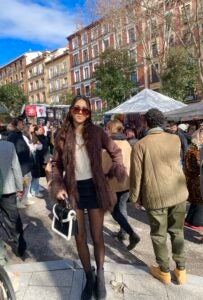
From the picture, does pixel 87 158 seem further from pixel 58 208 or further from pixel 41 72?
pixel 41 72

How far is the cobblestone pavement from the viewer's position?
4.02 meters

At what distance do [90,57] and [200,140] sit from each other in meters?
46.4

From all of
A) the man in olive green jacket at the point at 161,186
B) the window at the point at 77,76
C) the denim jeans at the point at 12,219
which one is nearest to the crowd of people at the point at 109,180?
the man in olive green jacket at the point at 161,186

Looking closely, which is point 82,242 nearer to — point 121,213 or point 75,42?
point 121,213

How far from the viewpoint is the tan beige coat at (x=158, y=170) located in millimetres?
3184

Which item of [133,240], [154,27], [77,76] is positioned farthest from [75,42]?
[133,240]

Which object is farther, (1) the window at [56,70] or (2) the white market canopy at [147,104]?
(1) the window at [56,70]

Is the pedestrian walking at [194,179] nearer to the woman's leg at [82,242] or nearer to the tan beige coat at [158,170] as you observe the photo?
the tan beige coat at [158,170]

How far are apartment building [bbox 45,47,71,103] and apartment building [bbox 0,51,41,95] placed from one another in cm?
869

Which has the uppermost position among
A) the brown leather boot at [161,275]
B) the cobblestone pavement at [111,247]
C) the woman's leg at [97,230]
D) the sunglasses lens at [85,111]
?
the sunglasses lens at [85,111]

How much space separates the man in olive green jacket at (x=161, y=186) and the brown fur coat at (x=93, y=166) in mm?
333

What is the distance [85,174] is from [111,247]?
1.84 m

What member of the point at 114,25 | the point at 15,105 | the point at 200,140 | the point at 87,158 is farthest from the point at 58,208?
the point at 15,105

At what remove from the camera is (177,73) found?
2130 cm
